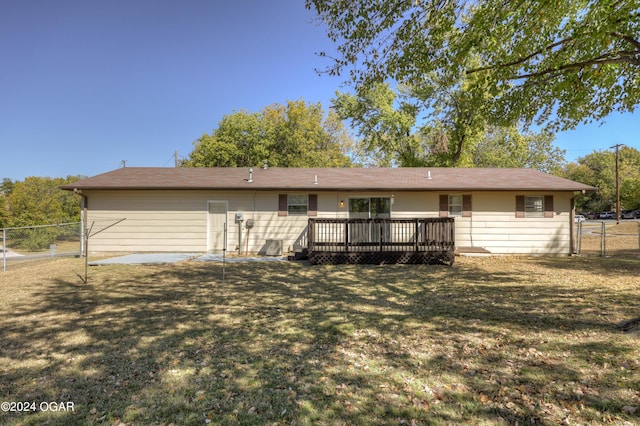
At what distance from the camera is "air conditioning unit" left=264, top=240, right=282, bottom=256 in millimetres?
11758

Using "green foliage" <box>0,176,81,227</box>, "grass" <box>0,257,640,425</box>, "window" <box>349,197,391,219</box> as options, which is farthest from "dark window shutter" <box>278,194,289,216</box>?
"green foliage" <box>0,176,81,227</box>

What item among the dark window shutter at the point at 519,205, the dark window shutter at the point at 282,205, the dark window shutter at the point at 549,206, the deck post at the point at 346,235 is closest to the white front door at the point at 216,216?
the dark window shutter at the point at 282,205

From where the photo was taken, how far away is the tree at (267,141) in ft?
78.7

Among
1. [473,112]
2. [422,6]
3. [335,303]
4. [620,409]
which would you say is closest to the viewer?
[620,409]

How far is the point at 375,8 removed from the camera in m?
6.00

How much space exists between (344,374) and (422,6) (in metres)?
6.62

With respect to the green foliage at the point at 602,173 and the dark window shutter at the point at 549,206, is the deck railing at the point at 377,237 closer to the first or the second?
the dark window shutter at the point at 549,206

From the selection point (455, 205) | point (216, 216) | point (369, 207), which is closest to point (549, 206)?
point (455, 205)

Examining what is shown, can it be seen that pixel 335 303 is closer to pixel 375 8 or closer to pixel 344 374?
pixel 344 374

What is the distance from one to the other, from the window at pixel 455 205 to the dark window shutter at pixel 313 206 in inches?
212

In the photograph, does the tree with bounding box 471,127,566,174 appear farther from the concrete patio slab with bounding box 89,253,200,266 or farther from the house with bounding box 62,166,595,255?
the concrete patio slab with bounding box 89,253,200,266

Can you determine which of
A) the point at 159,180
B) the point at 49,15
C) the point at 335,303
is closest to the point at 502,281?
the point at 335,303

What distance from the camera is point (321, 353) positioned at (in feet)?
11.5

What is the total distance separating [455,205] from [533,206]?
9.86 feet
